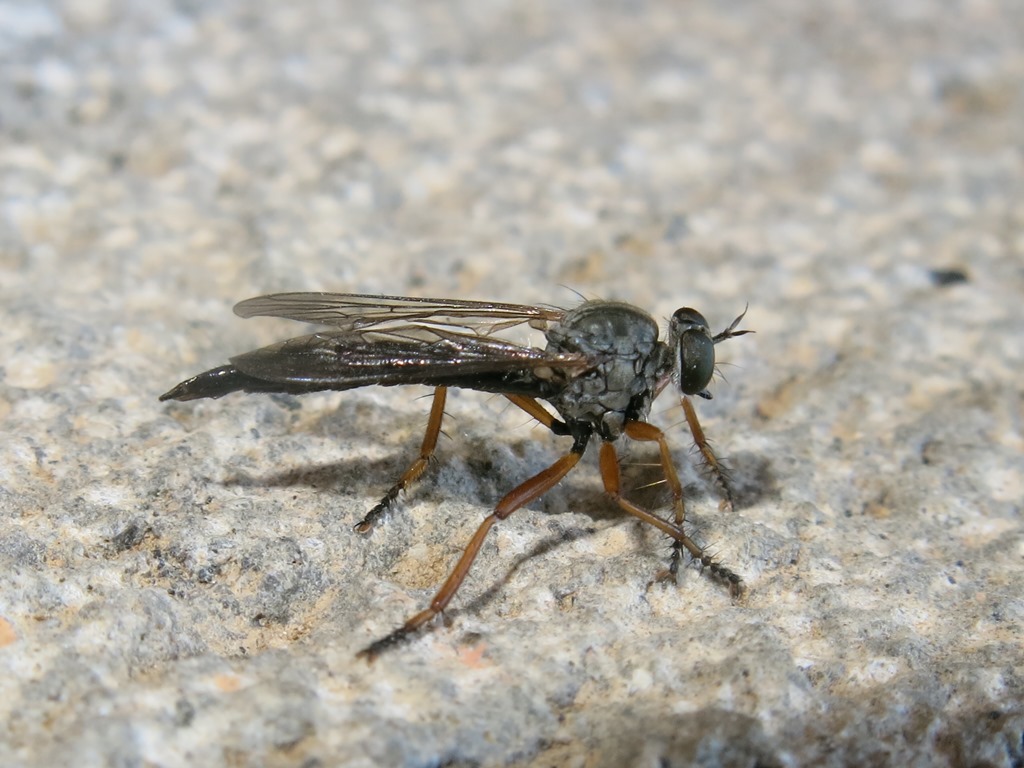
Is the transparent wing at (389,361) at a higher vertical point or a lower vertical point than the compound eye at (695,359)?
higher

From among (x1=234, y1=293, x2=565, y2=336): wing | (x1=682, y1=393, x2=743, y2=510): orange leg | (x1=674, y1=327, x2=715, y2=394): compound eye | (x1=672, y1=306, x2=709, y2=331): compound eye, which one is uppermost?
(x1=234, y1=293, x2=565, y2=336): wing

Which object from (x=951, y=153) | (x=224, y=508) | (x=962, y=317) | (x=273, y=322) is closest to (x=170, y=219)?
(x=273, y=322)

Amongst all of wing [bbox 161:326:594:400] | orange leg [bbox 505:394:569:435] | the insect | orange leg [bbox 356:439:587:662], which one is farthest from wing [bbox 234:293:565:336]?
orange leg [bbox 356:439:587:662]

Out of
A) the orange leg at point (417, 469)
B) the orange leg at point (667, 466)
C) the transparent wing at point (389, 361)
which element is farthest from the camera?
the orange leg at point (667, 466)

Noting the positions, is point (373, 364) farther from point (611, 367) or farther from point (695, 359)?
point (695, 359)

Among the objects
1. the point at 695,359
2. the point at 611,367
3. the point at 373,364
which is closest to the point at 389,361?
the point at 373,364

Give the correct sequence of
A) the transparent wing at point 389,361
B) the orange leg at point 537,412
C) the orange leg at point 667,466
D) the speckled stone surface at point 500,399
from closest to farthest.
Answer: the speckled stone surface at point 500,399 → the transparent wing at point 389,361 → the orange leg at point 667,466 → the orange leg at point 537,412

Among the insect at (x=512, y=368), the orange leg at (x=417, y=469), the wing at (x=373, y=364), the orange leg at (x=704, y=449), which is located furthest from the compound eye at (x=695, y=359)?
the orange leg at (x=417, y=469)

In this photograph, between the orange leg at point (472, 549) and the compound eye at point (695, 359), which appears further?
the compound eye at point (695, 359)

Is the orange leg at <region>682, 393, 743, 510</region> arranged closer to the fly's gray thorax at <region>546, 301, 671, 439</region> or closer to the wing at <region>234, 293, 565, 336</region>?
the fly's gray thorax at <region>546, 301, 671, 439</region>

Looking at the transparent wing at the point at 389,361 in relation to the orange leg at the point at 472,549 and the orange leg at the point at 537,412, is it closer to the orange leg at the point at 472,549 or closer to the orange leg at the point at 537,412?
the orange leg at the point at 537,412
